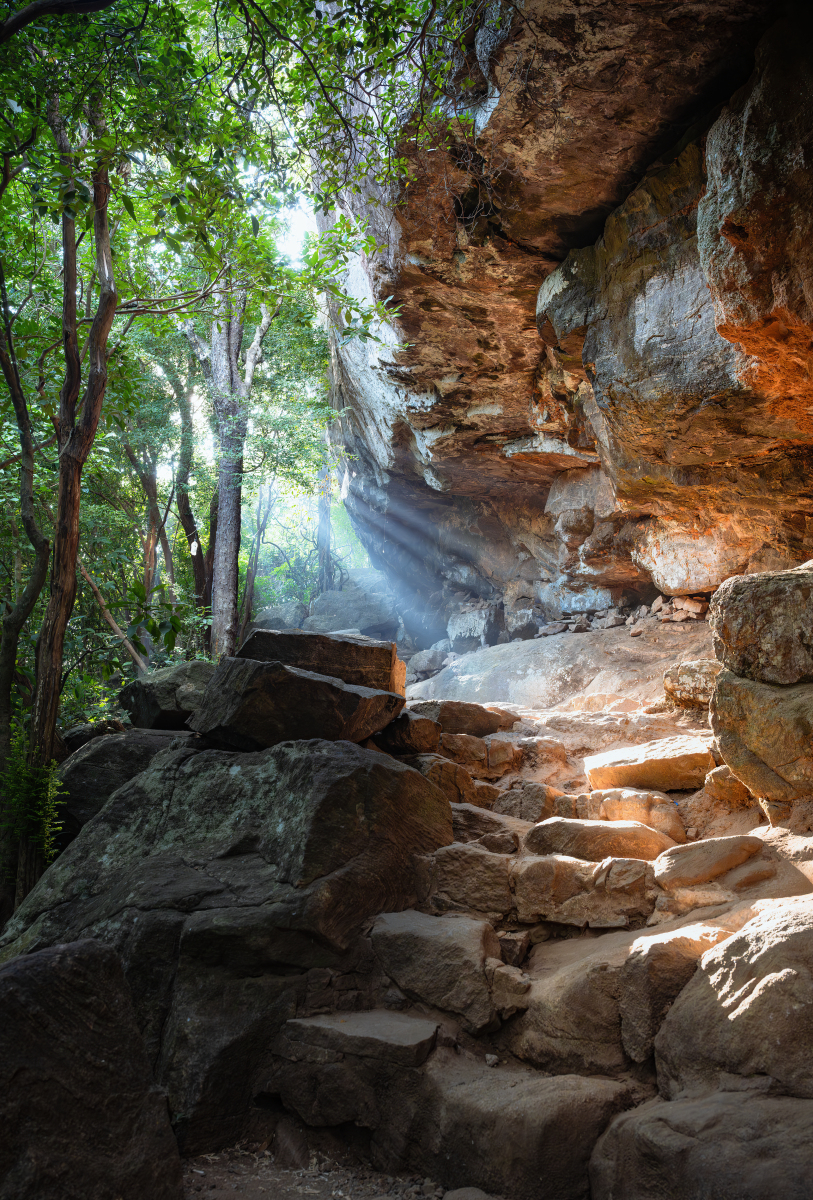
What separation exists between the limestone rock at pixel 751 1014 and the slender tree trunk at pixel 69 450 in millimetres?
4256

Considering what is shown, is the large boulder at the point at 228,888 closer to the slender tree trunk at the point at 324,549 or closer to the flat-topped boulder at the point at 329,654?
the flat-topped boulder at the point at 329,654

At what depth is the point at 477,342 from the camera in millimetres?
9180

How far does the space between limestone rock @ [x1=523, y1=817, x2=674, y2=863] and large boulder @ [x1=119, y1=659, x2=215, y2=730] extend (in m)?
3.24

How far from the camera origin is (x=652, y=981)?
2.87 meters

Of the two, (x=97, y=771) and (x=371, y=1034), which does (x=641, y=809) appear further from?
(x=97, y=771)

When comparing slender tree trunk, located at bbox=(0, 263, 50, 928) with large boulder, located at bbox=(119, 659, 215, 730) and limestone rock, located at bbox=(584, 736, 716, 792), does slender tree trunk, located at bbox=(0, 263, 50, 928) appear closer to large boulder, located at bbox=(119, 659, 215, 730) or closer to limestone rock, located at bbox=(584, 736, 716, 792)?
large boulder, located at bbox=(119, 659, 215, 730)

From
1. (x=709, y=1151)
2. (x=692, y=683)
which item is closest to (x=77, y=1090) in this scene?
(x=709, y=1151)

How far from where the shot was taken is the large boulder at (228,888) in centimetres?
329

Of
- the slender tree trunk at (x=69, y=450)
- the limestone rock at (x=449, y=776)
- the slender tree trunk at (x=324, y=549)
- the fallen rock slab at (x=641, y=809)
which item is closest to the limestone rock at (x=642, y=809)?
the fallen rock slab at (x=641, y=809)

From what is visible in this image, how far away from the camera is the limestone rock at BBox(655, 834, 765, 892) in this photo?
139 inches

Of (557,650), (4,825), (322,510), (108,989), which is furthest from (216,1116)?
(322,510)

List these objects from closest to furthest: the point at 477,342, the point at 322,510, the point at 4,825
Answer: the point at 4,825 → the point at 477,342 → the point at 322,510

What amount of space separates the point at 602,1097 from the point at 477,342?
842cm

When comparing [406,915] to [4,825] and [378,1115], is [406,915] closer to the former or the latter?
[378,1115]
